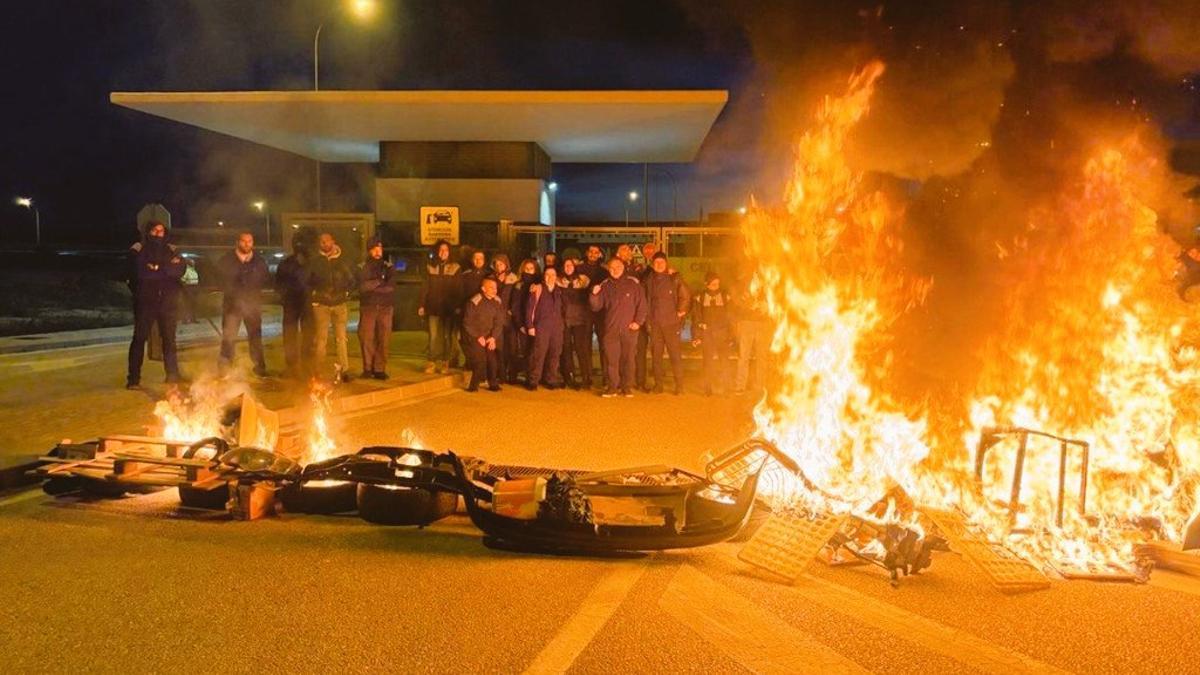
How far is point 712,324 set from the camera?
39.8 ft

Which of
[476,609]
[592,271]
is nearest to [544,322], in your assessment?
[592,271]

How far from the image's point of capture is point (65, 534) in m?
5.66

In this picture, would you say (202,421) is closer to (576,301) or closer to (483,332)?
(483,332)

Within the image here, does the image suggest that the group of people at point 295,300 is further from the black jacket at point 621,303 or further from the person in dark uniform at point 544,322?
the black jacket at point 621,303

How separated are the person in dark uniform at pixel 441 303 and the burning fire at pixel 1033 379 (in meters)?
5.84

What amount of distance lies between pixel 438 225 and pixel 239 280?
6.43 metres

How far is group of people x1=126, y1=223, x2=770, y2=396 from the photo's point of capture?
38.3 feet

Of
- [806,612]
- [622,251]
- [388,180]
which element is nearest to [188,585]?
[806,612]

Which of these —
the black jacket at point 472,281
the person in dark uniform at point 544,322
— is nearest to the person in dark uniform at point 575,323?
the person in dark uniform at point 544,322

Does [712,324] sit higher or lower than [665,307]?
lower

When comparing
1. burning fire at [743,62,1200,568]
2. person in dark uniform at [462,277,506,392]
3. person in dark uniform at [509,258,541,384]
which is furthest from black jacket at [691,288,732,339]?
burning fire at [743,62,1200,568]

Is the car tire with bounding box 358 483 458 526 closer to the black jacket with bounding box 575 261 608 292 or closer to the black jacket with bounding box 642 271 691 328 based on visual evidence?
the black jacket with bounding box 642 271 691 328

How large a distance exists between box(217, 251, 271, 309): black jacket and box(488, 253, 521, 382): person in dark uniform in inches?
121

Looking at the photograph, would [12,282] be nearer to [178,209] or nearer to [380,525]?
[380,525]
